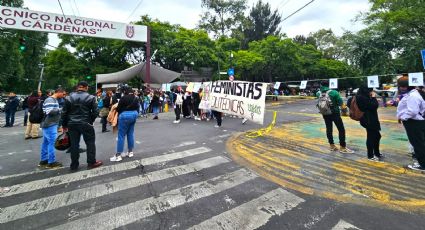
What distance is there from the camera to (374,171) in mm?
5473

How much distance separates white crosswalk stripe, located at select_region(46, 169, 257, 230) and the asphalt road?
10 millimetres

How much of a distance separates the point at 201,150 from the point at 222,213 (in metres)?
3.63

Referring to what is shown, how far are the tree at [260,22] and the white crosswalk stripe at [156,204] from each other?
49984 mm

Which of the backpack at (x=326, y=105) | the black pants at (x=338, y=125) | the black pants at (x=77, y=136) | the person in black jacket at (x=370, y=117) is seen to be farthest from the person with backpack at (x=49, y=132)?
the person in black jacket at (x=370, y=117)

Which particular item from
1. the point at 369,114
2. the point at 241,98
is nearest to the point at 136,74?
the point at 241,98

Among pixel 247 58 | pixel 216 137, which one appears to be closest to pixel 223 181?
pixel 216 137

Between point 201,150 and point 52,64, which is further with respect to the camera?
point 52,64

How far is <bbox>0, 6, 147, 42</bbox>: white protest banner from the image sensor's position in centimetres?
1502

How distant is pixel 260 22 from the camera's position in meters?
53.2

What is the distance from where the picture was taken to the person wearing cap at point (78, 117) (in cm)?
552

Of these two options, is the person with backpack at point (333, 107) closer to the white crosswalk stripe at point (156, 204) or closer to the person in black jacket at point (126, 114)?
the white crosswalk stripe at point (156, 204)

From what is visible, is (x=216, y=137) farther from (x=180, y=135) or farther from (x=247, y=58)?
(x=247, y=58)

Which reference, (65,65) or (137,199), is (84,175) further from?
(65,65)

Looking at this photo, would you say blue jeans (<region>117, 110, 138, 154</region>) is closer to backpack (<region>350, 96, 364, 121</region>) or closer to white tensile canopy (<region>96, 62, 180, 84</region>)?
backpack (<region>350, 96, 364, 121</region>)
